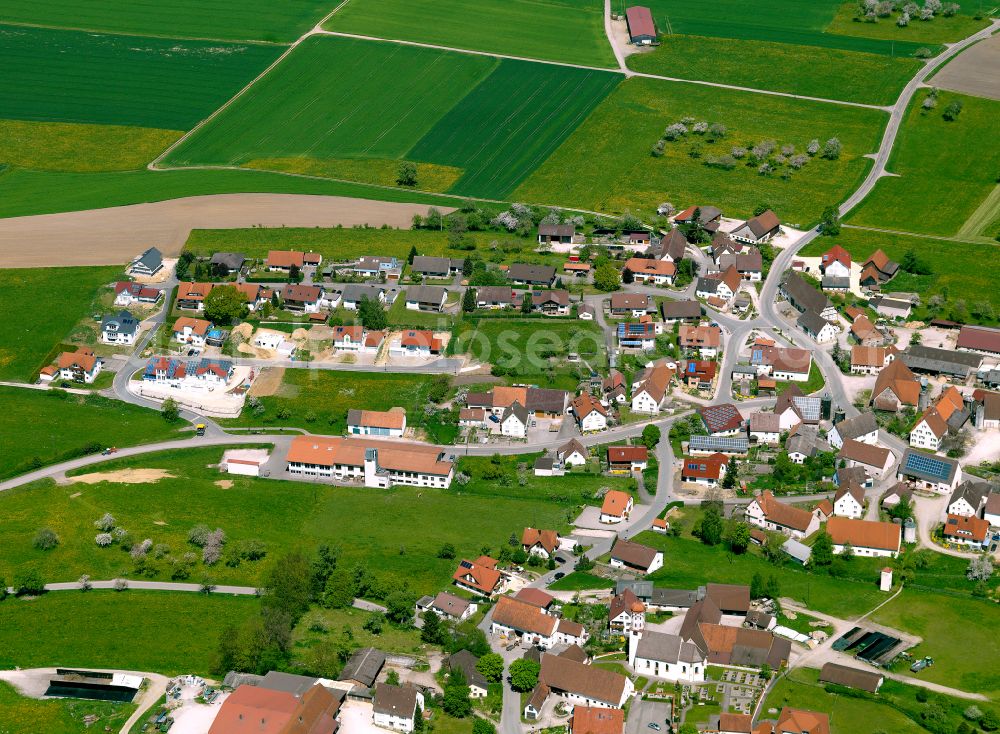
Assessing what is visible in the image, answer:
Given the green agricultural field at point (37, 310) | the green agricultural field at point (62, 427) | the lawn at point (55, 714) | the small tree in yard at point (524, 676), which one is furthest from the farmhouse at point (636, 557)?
the green agricultural field at point (37, 310)

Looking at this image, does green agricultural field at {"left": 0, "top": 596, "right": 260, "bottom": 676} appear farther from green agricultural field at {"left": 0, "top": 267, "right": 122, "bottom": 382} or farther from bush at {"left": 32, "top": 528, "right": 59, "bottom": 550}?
green agricultural field at {"left": 0, "top": 267, "right": 122, "bottom": 382}

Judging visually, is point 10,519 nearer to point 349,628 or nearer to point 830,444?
point 349,628

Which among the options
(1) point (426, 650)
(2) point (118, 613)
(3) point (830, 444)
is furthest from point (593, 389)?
(2) point (118, 613)

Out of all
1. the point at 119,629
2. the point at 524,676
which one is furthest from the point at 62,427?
the point at 524,676

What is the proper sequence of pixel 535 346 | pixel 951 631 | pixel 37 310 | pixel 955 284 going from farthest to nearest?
pixel 955 284, pixel 37 310, pixel 535 346, pixel 951 631

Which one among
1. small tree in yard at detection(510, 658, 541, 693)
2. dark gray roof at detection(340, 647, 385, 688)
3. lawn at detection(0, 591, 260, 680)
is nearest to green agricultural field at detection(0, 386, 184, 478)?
lawn at detection(0, 591, 260, 680)

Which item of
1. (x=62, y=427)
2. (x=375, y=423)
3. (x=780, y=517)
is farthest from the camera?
(x=62, y=427)

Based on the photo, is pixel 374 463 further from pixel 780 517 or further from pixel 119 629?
pixel 780 517

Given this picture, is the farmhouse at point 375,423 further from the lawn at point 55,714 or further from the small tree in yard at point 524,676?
the lawn at point 55,714
